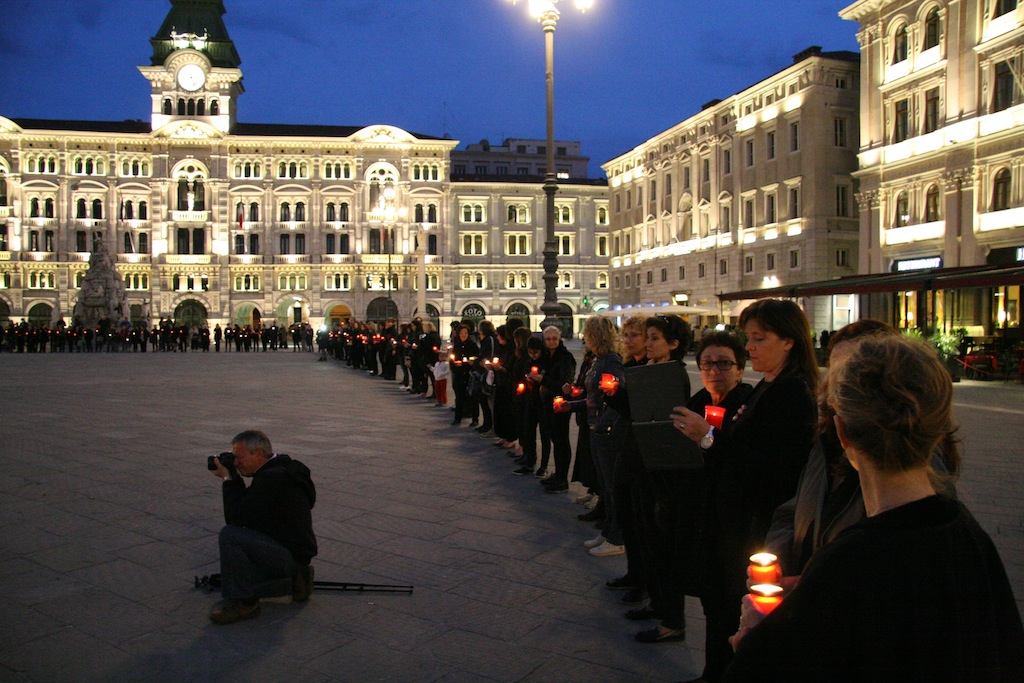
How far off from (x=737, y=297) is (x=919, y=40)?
1193 centimetres

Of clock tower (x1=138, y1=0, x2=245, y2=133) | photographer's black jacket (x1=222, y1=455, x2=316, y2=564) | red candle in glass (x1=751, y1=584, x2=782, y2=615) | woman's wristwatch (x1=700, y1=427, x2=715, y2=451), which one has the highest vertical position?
clock tower (x1=138, y1=0, x2=245, y2=133)

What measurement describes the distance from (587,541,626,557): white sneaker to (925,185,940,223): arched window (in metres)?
28.7

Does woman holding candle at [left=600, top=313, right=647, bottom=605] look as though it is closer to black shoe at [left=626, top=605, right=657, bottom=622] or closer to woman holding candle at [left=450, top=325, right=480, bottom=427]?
black shoe at [left=626, top=605, right=657, bottom=622]

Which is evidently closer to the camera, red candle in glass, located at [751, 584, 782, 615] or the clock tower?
red candle in glass, located at [751, 584, 782, 615]

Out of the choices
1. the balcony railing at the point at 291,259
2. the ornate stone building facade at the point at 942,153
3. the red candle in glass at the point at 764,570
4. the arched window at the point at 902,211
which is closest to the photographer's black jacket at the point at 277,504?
the red candle in glass at the point at 764,570

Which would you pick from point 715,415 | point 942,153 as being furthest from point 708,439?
point 942,153

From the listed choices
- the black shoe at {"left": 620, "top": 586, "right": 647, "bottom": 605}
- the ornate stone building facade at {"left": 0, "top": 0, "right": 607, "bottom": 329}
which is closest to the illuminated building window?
the black shoe at {"left": 620, "top": 586, "right": 647, "bottom": 605}

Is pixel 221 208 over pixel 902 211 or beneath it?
over

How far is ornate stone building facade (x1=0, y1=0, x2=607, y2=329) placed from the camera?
66312 millimetres

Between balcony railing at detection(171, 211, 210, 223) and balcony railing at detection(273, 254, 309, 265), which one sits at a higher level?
balcony railing at detection(171, 211, 210, 223)

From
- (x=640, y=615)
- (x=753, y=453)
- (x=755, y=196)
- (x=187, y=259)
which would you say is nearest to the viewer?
(x=753, y=453)

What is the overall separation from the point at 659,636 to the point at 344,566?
2371 mm

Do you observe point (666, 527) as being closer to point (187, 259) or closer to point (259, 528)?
point (259, 528)

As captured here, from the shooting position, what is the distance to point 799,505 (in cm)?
225
